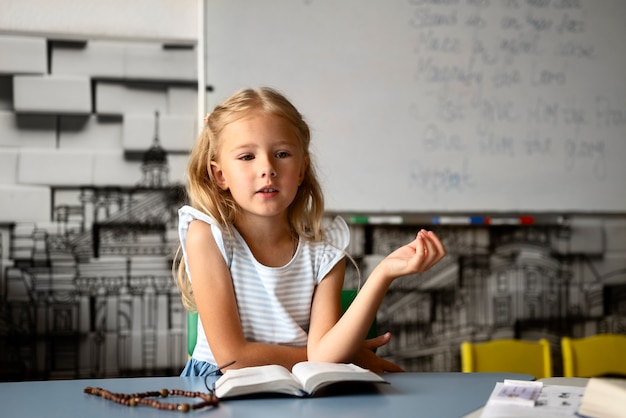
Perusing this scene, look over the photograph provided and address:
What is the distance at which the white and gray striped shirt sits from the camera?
138cm

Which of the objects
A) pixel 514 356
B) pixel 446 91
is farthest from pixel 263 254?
pixel 446 91

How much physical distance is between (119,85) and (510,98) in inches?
58.0

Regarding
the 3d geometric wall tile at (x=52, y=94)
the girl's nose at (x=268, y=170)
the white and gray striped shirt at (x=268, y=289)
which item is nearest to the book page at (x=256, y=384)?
the white and gray striped shirt at (x=268, y=289)

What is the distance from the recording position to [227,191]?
1524mm

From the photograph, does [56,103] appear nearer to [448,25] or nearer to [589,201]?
[448,25]

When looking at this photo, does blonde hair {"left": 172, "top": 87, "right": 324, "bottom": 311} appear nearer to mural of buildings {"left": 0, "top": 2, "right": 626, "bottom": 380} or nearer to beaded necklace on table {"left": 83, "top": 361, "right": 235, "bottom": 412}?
beaded necklace on table {"left": 83, "top": 361, "right": 235, "bottom": 412}

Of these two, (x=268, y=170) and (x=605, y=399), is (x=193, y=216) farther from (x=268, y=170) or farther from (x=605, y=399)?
(x=605, y=399)

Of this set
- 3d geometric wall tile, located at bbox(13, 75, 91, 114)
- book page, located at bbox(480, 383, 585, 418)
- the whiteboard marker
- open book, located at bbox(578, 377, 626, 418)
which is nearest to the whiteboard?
the whiteboard marker

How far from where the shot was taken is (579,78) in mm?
2873

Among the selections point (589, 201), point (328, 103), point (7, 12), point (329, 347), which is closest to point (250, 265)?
point (329, 347)

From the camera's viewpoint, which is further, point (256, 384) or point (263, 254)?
point (263, 254)

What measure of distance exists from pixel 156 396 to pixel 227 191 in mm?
584

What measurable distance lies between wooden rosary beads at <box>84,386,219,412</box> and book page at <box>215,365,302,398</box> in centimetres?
3

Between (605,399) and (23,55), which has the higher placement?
(23,55)
